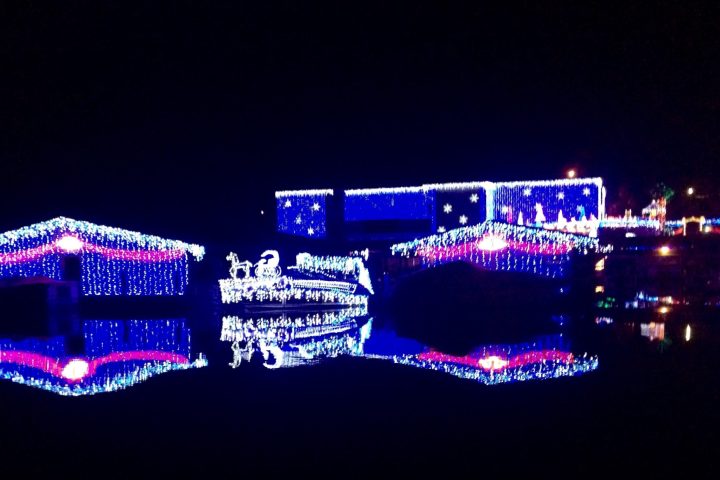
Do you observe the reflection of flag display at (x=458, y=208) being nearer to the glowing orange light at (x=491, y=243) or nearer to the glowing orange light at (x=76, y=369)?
the glowing orange light at (x=491, y=243)

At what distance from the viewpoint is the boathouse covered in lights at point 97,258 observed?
13023mm

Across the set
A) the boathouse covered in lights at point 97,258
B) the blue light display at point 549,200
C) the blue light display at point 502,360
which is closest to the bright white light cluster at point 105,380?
the blue light display at point 502,360

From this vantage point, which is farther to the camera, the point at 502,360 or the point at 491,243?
the point at 491,243

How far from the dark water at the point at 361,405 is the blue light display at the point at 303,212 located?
12632 mm

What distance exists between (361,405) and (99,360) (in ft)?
12.9

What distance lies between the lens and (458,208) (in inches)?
794

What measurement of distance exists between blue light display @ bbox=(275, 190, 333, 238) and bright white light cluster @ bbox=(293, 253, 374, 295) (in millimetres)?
6316

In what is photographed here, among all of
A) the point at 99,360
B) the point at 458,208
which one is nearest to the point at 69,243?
the point at 99,360

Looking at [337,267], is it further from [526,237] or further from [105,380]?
[105,380]

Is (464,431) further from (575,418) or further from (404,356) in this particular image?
(404,356)

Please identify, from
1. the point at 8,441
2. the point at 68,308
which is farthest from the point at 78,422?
the point at 68,308

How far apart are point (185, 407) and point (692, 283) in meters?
14.9

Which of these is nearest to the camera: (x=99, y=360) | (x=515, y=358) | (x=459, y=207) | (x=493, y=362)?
(x=493, y=362)

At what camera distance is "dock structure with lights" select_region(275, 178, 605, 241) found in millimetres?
19094
